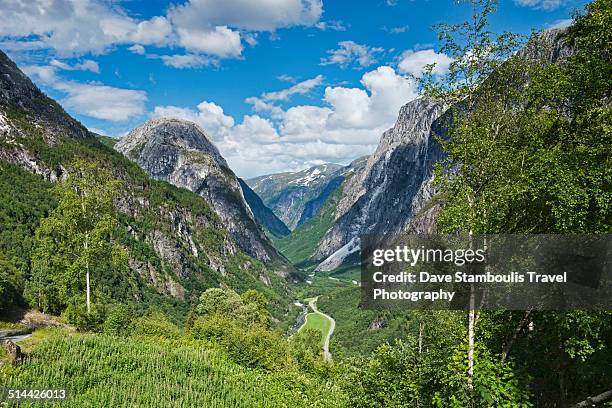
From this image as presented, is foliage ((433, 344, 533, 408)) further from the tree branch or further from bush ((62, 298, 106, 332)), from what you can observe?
bush ((62, 298, 106, 332))

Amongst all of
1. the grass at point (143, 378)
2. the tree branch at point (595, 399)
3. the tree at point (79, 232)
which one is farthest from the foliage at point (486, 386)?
the tree at point (79, 232)

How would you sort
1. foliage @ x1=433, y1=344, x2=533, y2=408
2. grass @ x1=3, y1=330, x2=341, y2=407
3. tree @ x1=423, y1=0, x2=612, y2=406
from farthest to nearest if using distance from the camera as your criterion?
grass @ x1=3, y1=330, x2=341, y2=407 < foliage @ x1=433, y1=344, x2=533, y2=408 < tree @ x1=423, y1=0, x2=612, y2=406

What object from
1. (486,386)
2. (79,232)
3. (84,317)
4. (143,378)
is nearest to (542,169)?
(486,386)

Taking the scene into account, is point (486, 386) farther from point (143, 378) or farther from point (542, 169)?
point (143, 378)

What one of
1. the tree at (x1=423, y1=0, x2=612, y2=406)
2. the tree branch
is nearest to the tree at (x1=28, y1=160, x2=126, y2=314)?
the tree at (x1=423, y1=0, x2=612, y2=406)

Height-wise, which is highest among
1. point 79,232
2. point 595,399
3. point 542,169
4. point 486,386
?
point 542,169
